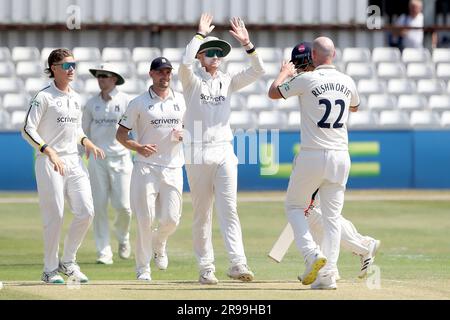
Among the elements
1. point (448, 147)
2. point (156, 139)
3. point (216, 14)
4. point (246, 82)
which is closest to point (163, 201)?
point (156, 139)

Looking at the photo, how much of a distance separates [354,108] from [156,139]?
215 centimetres

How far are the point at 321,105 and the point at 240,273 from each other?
1924mm

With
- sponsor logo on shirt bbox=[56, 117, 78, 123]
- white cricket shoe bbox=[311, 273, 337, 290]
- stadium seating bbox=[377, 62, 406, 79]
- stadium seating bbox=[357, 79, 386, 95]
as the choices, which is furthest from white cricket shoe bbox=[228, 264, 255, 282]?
stadium seating bbox=[377, 62, 406, 79]

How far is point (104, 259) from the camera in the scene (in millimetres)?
15703

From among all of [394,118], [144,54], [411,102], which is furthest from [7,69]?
[411,102]

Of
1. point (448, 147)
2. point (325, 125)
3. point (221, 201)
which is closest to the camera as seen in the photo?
point (325, 125)

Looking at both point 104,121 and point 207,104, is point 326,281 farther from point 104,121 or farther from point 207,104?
point 104,121

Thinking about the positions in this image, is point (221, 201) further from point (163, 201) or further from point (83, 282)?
point (83, 282)

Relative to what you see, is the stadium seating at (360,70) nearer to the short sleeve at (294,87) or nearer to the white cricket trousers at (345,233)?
the white cricket trousers at (345,233)

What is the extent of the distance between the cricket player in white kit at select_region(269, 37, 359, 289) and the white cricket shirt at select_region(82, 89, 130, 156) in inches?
184

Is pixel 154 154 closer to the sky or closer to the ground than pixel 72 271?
closer to the sky

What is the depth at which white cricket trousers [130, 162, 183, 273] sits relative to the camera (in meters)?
13.0

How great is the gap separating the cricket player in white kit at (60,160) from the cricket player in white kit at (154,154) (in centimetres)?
51

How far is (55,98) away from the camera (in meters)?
12.9
